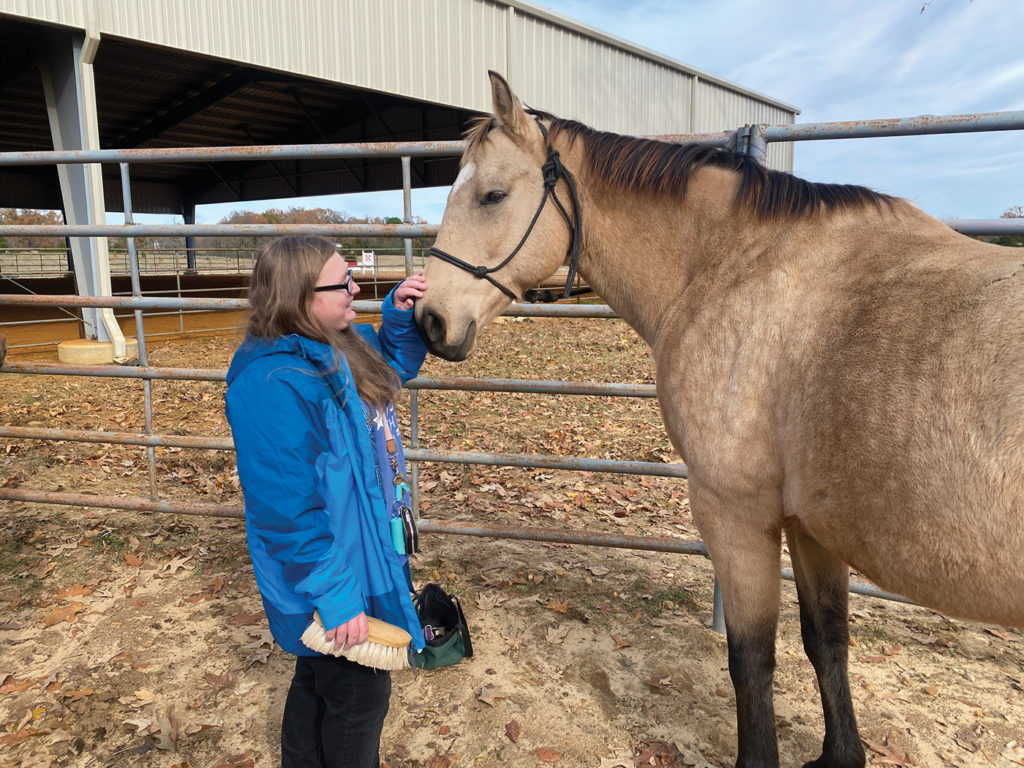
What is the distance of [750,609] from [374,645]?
1.17 metres

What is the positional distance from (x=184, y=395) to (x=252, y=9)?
721cm

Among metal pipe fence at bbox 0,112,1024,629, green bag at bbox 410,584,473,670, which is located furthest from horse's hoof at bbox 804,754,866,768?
green bag at bbox 410,584,473,670

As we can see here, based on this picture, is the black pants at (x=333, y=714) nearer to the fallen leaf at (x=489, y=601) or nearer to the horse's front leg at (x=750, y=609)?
the horse's front leg at (x=750, y=609)

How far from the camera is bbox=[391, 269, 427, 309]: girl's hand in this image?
2.25 meters

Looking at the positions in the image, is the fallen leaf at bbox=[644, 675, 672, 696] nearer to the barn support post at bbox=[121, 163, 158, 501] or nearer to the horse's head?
the horse's head

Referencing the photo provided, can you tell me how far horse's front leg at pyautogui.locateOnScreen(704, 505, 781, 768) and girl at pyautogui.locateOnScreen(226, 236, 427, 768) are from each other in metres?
0.98

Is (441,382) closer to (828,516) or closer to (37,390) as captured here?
(828,516)

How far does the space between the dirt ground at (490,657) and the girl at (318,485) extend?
69cm

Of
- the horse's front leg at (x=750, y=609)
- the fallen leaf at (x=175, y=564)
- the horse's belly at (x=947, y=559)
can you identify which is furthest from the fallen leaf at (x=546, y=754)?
the fallen leaf at (x=175, y=564)

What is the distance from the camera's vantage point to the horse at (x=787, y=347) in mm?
1387

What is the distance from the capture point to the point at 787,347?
5.84ft

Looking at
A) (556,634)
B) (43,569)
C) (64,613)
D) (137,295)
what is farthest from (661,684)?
(43,569)

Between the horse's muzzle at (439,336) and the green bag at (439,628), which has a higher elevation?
the horse's muzzle at (439,336)

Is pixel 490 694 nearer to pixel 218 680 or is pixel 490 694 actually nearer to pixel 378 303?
pixel 218 680
